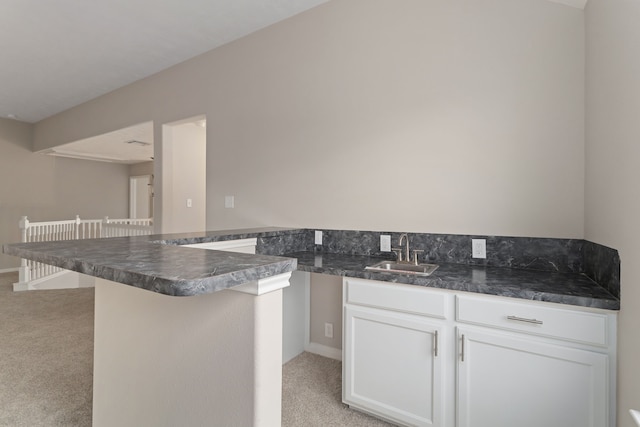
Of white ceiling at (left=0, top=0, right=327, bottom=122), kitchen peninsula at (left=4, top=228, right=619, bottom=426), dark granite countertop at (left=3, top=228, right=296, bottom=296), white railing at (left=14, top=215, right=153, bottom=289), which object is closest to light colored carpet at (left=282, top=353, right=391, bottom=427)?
kitchen peninsula at (left=4, top=228, right=619, bottom=426)

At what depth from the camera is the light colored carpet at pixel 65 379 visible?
1.86 m

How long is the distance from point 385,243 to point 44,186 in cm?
750

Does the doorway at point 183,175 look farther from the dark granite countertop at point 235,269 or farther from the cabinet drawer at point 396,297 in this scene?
the cabinet drawer at point 396,297

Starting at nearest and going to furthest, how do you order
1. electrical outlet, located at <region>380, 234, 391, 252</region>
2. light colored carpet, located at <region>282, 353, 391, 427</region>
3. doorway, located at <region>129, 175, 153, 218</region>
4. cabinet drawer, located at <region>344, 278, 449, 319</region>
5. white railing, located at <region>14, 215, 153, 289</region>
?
cabinet drawer, located at <region>344, 278, 449, 319</region>
light colored carpet, located at <region>282, 353, 391, 427</region>
electrical outlet, located at <region>380, 234, 391, 252</region>
white railing, located at <region>14, 215, 153, 289</region>
doorway, located at <region>129, 175, 153, 218</region>

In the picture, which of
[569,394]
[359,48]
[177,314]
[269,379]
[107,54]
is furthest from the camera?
[107,54]

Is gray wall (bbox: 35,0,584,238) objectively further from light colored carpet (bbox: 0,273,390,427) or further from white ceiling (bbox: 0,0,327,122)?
light colored carpet (bbox: 0,273,390,427)

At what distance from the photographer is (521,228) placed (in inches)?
76.8

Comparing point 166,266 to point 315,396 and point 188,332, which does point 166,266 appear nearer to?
point 188,332

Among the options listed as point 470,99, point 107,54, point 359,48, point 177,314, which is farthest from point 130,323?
point 107,54

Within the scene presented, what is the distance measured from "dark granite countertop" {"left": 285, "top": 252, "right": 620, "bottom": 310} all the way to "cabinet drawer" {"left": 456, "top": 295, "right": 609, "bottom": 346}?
0.14 feet

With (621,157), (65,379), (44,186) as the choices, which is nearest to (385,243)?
(621,157)

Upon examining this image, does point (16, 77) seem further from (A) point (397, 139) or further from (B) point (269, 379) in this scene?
(B) point (269, 379)

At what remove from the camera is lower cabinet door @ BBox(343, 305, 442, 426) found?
164cm

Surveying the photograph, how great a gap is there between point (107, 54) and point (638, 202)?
4565 millimetres
